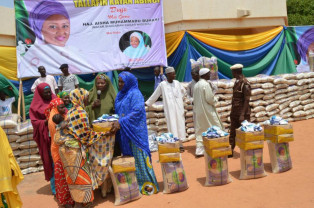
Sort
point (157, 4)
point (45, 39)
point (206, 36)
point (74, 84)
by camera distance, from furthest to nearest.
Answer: point (206, 36), point (157, 4), point (45, 39), point (74, 84)

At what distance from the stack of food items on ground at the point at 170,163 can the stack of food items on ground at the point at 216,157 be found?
1.37ft

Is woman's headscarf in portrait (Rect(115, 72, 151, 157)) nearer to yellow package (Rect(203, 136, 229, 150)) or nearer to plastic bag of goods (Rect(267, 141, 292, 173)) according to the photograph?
yellow package (Rect(203, 136, 229, 150))

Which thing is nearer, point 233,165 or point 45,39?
point 233,165

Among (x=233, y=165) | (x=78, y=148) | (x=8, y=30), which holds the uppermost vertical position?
(x=8, y=30)

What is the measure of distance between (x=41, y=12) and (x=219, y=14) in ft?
17.6

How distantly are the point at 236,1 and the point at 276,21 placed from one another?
1.84 metres

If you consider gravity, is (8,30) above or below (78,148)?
above

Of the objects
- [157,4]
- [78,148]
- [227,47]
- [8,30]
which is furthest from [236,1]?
[78,148]

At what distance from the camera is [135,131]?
4.45 m

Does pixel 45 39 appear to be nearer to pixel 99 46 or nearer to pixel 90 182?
pixel 99 46

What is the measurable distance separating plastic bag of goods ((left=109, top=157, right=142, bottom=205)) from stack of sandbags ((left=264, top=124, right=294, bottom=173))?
6.77 feet

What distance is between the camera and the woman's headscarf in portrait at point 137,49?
8.79m

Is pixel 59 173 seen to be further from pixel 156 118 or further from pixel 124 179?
pixel 156 118

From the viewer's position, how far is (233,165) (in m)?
5.58
